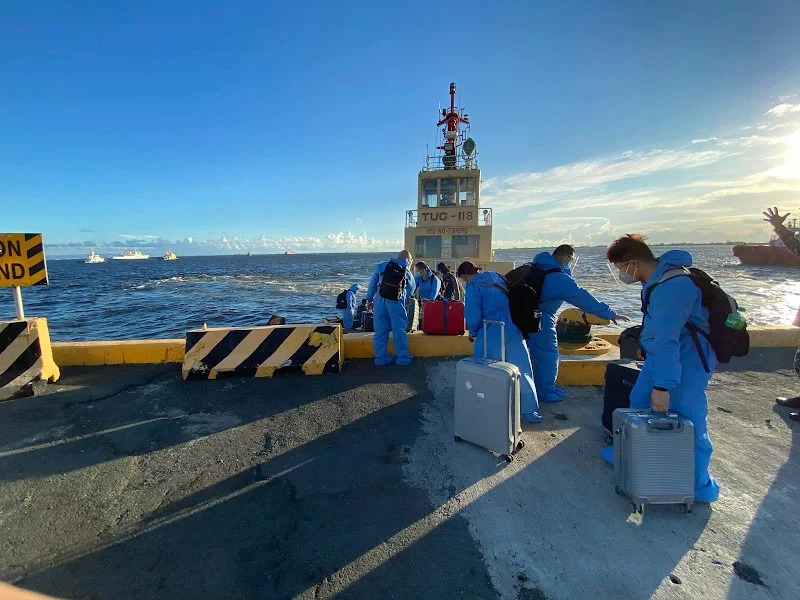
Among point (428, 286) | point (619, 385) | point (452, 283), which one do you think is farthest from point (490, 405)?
point (452, 283)

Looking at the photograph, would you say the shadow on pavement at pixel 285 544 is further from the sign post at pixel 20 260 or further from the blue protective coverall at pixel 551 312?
the sign post at pixel 20 260

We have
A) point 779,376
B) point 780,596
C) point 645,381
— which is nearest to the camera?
point 780,596

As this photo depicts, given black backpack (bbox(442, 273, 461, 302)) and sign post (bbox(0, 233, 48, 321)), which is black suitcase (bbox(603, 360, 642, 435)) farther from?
sign post (bbox(0, 233, 48, 321))

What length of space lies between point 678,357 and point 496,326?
1.62 metres

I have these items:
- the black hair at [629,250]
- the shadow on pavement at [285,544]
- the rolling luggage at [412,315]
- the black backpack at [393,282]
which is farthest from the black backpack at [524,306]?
the rolling luggage at [412,315]

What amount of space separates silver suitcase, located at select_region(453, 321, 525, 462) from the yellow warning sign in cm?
519

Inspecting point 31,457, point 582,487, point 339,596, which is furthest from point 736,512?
point 31,457

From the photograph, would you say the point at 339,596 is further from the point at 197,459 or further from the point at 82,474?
the point at 82,474

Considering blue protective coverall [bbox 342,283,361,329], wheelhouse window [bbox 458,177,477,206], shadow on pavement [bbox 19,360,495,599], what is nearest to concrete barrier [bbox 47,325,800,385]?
shadow on pavement [bbox 19,360,495,599]

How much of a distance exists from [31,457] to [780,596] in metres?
5.28

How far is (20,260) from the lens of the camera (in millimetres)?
4730

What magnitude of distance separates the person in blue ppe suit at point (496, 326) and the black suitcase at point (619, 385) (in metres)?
0.63

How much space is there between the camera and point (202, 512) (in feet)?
8.74

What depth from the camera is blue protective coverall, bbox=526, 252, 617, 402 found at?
13.2 ft
